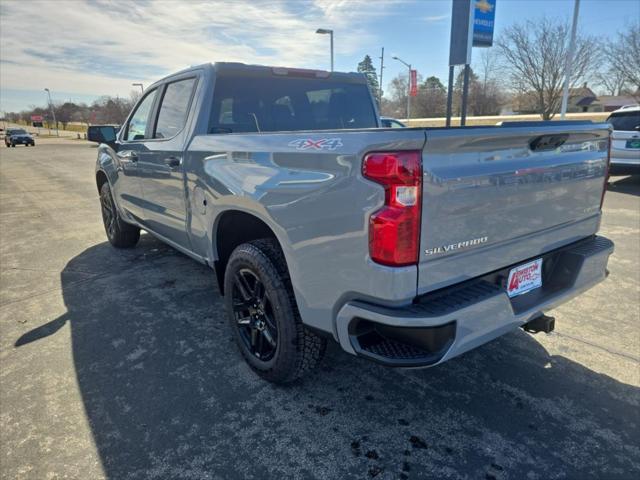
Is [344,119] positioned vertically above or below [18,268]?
above

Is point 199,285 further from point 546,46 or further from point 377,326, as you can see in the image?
point 546,46

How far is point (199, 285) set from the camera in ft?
14.5

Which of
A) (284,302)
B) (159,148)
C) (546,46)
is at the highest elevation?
(546,46)

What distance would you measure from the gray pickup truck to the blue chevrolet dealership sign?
51.5ft

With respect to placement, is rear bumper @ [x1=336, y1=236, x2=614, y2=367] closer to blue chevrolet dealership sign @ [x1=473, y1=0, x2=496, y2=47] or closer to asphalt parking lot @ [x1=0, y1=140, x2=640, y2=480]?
asphalt parking lot @ [x1=0, y1=140, x2=640, y2=480]

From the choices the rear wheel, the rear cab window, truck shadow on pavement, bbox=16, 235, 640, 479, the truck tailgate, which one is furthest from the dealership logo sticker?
the rear wheel

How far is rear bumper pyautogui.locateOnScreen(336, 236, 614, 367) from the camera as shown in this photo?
5.90 ft

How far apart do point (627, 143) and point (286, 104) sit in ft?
28.8

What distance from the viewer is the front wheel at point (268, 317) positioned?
2393 millimetres

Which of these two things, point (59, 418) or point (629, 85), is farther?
point (629, 85)

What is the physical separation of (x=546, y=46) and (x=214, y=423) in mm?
30667

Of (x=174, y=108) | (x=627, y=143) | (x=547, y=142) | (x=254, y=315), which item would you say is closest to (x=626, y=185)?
(x=627, y=143)

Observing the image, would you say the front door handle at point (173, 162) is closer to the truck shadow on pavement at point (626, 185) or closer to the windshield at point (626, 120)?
the truck shadow on pavement at point (626, 185)

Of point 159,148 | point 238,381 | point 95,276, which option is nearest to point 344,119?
point 159,148
